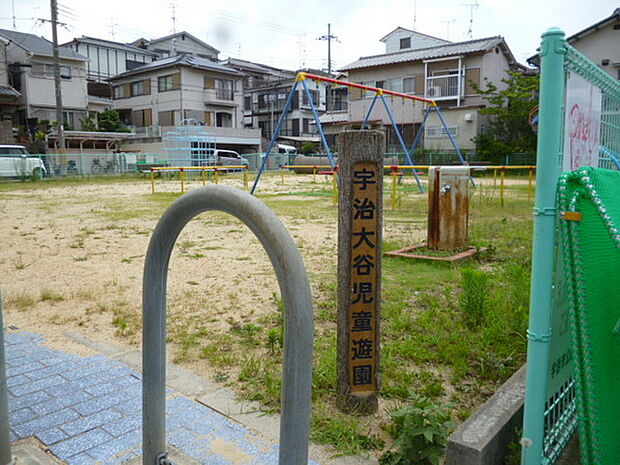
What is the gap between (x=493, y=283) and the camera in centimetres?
509

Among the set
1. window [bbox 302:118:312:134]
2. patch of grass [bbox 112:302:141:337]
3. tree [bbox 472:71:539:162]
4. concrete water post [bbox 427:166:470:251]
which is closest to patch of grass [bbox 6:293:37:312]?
patch of grass [bbox 112:302:141:337]

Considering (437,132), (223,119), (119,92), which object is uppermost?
(119,92)

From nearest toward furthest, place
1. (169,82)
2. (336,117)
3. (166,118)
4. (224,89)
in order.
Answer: (336,117), (169,82), (166,118), (224,89)

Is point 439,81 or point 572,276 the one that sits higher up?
point 439,81

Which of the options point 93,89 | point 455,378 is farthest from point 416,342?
point 93,89

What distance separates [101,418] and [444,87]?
30492 mm

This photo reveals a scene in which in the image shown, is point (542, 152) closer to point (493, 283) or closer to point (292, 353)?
point (292, 353)

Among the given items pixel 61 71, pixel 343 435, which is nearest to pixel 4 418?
pixel 343 435

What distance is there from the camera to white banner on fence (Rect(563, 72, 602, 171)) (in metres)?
1.88

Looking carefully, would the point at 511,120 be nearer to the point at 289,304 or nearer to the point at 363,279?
the point at 363,279

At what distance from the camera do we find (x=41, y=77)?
31.8 metres

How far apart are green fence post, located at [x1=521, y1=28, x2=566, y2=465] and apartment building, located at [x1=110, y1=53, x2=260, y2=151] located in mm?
35070

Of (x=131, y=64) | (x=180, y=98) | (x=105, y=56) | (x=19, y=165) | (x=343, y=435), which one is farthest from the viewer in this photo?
(x=131, y=64)

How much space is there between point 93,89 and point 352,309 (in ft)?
140
